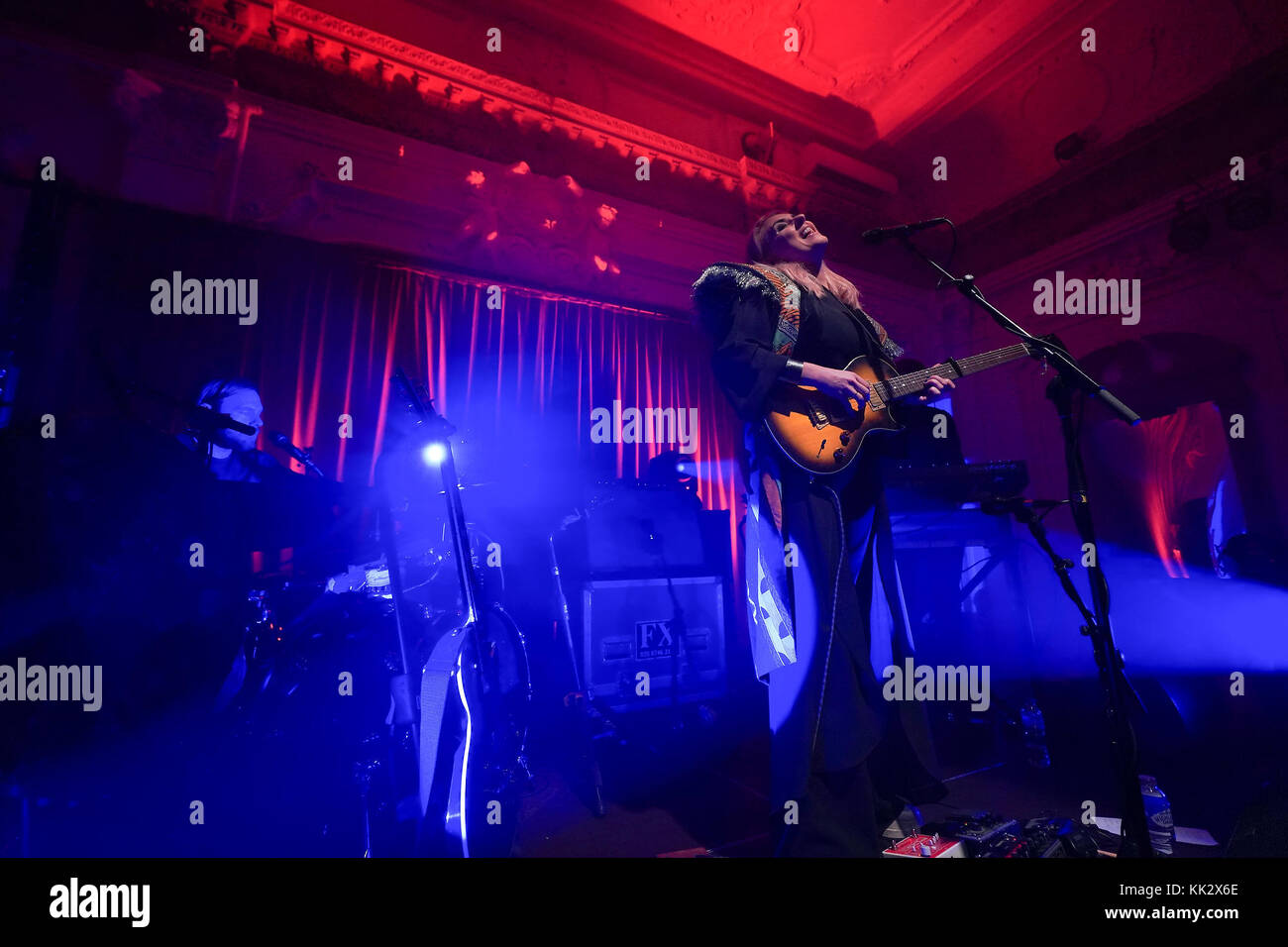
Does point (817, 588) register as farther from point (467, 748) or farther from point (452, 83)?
point (452, 83)

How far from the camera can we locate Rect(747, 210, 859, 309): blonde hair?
243 centimetres

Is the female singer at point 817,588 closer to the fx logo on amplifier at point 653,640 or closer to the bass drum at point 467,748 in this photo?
the bass drum at point 467,748

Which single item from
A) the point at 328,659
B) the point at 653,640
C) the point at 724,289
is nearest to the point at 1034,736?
the point at 653,640

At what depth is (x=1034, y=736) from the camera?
3.23 m

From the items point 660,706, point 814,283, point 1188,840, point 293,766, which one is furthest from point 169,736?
point 1188,840

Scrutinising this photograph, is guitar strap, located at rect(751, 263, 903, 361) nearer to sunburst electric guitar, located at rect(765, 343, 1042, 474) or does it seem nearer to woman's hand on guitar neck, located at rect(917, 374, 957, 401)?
sunburst electric guitar, located at rect(765, 343, 1042, 474)

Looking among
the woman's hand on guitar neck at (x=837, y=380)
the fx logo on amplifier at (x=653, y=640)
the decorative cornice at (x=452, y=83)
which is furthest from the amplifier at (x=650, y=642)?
the decorative cornice at (x=452, y=83)

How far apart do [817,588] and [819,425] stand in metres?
0.59

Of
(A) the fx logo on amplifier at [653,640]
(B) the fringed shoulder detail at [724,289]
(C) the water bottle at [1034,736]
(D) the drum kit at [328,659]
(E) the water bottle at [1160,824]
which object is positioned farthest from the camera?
(A) the fx logo on amplifier at [653,640]

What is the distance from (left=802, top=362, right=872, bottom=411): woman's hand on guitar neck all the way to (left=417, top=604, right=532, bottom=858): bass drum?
61.0 inches

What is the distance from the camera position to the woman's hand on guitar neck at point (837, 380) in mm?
2088

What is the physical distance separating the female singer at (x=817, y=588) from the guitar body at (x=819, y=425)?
0.05m

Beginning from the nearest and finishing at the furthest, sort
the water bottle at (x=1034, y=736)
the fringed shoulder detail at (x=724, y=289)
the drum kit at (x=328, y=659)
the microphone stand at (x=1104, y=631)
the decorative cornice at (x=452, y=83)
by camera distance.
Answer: the microphone stand at (x=1104, y=631) < the drum kit at (x=328, y=659) < the fringed shoulder detail at (x=724, y=289) < the water bottle at (x=1034, y=736) < the decorative cornice at (x=452, y=83)

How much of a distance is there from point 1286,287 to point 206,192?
8.68 m
